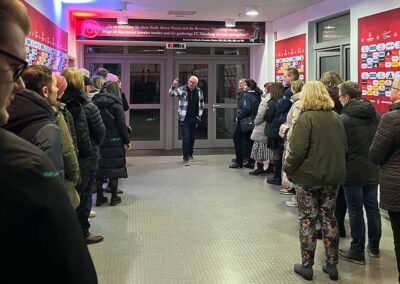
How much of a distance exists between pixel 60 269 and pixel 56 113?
2.11m

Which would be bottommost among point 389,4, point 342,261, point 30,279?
point 342,261

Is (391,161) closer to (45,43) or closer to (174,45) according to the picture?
(45,43)

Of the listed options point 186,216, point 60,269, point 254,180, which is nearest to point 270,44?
point 254,180

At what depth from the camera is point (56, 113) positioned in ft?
8.86

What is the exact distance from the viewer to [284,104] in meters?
5.56

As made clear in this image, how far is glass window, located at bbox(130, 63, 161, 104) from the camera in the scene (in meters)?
9.52

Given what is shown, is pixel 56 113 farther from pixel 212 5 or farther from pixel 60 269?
pixel 212 5

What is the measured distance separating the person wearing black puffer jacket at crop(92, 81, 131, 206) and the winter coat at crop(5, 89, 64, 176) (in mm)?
2428

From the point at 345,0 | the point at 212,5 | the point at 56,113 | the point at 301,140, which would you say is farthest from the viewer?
the point at 212,5

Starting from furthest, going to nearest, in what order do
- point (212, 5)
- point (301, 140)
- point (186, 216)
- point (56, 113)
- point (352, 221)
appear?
1. point (212, 5)
2. point (186, 216)
3. point (352, 221)
4. point (301, 140)
5. point (56, 113)

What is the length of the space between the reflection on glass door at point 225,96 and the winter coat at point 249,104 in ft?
9.08

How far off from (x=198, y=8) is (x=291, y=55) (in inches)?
74.8

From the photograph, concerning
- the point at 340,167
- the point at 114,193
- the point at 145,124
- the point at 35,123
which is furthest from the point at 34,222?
the point at 145,124

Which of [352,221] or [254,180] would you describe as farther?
[254,180]
